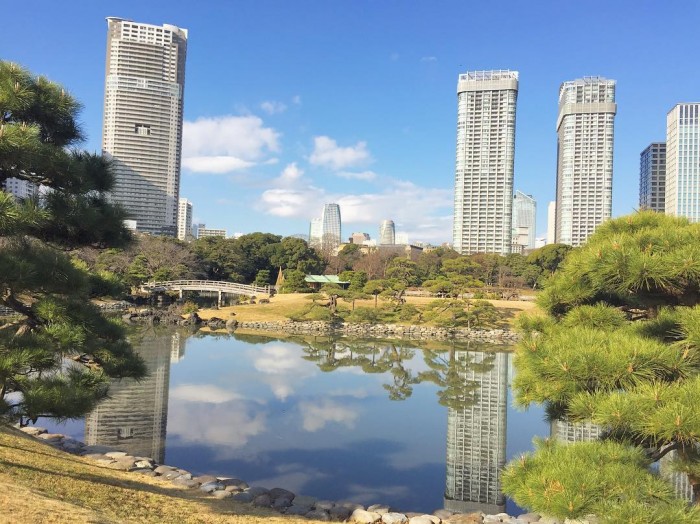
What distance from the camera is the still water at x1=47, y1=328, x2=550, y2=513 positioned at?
5.80 m

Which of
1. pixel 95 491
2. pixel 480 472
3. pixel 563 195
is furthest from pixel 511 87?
pixel 95 491

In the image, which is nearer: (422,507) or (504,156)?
(422,507)

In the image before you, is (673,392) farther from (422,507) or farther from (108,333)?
(422,507)

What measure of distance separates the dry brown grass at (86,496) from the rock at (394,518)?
0.73 metres

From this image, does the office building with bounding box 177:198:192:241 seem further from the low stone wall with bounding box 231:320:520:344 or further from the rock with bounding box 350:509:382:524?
the rock with bounding box 350:509:382:524

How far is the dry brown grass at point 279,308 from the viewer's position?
22.2 metres

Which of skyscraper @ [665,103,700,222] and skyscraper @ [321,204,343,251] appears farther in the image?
skyscraper @ [321,204,343,251]

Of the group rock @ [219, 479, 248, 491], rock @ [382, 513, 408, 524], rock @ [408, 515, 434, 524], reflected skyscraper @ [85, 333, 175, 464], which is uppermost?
rock @ [408, 515, 434, 524]

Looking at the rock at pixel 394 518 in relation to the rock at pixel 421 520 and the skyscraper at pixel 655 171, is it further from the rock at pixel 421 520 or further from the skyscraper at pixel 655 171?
the skyscraper at pixel 655 171

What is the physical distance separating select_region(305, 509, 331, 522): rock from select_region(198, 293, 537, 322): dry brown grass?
58.4 feet

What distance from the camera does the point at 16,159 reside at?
107 inches

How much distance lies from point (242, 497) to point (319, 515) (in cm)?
82

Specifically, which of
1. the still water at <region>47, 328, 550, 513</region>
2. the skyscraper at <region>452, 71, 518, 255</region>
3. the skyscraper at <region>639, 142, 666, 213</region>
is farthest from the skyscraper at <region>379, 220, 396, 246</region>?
the still water at <region>47, 328, 550, 513</region>

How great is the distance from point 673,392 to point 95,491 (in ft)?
13.1
